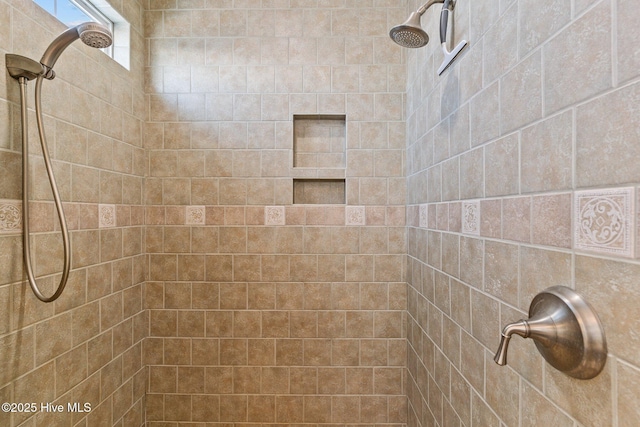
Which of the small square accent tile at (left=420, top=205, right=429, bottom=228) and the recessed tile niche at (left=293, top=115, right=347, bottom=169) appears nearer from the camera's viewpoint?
the small square accent tile at (left=420, top=205, right=429, bottom=228)

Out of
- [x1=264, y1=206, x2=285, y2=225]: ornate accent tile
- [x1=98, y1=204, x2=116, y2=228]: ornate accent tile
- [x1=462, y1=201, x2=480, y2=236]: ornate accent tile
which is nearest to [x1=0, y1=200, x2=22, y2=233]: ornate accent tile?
[x1=98, y1=204, x2=116, y2=228]: ornate accent tile

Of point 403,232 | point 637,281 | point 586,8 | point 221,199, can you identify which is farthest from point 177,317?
point 586,8

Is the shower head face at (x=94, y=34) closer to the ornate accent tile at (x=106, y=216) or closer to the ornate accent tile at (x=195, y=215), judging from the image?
the ornate accent tile at (x=106, y=216)

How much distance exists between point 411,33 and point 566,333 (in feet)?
3.10

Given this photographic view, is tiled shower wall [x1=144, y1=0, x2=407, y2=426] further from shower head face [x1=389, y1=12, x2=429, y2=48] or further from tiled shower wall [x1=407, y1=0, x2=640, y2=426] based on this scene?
shower head face [x1=389, y1=12, x2=429, y2=48]

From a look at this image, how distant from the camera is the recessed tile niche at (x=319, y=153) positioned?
70.9 inches

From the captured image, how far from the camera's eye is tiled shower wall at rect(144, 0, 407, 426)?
1.72 metres

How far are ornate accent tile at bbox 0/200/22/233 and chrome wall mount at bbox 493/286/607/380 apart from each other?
56.2 inches

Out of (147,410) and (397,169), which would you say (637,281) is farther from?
(147,410)

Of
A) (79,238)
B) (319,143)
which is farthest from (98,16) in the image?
(319,143)

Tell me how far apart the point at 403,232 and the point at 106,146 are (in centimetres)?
159

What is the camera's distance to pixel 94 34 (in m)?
0.94

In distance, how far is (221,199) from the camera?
5.74 ft

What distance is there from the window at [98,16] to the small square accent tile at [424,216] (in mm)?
1709
